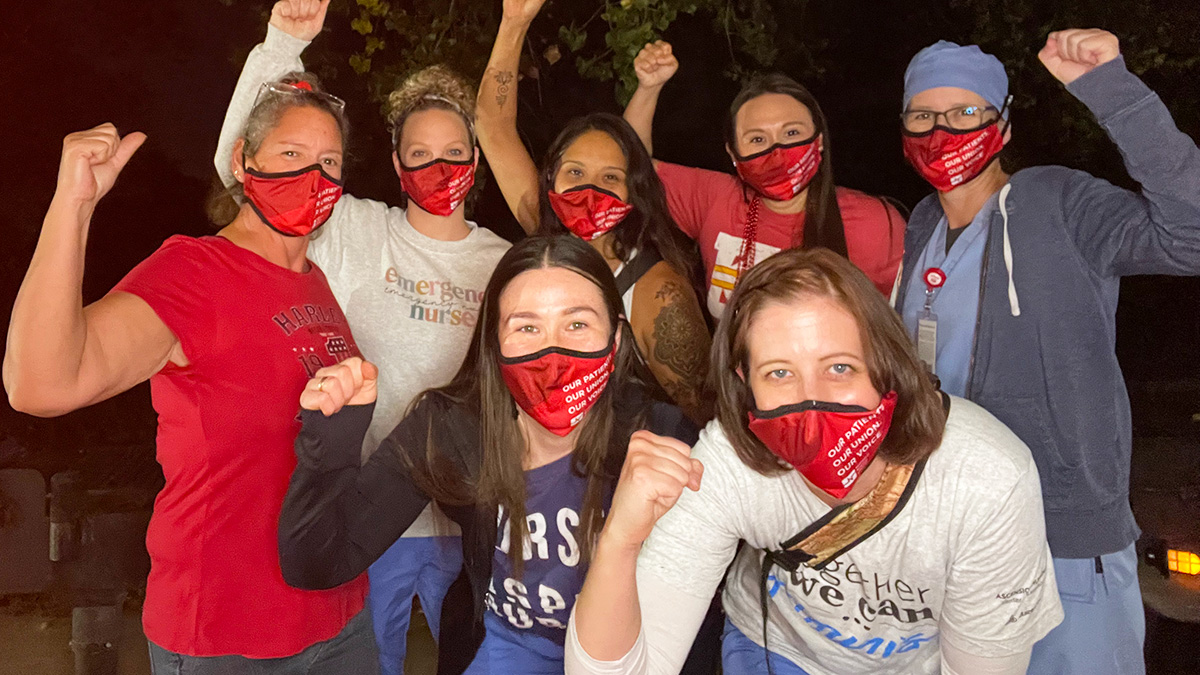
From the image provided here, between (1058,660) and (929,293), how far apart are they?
0.92 meters

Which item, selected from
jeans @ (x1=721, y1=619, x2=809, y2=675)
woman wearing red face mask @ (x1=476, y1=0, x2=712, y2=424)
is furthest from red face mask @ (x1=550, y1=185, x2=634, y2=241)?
jeans @ (x1=721, y1=619, x2=809, y2=675)

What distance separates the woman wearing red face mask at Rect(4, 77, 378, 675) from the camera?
1663 millimetres

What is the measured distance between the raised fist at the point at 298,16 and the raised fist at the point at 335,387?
4.07ft

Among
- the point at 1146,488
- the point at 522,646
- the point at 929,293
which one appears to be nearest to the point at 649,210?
the point at 929,293

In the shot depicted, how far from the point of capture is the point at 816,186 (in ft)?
8.64

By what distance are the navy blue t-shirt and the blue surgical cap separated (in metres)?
1.38

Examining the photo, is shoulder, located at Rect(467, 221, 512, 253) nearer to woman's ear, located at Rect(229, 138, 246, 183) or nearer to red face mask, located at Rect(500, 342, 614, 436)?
woman's ear, located at Rect(229, 138, 246, 183)

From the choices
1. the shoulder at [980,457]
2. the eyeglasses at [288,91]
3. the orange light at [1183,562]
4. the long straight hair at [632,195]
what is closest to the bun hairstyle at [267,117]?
the eyeglasses at [288,91]

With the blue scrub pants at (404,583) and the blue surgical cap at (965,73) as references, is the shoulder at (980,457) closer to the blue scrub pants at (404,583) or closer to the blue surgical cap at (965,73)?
the blue surgical cap at (965,73)

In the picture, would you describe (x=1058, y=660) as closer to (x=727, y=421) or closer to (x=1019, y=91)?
(x=727, y=421)

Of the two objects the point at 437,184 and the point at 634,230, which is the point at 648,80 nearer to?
the point at 634,230

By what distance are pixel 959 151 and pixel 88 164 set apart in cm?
198

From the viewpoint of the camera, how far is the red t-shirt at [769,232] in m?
2.62

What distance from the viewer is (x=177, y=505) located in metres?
1.93
